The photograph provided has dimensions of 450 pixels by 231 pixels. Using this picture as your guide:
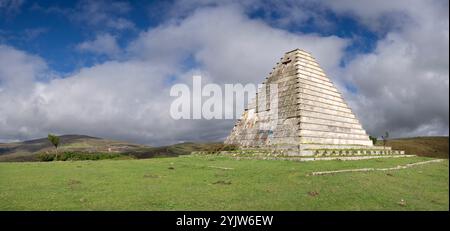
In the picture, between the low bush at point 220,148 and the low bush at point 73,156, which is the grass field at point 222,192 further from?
the low bush at point 220,148

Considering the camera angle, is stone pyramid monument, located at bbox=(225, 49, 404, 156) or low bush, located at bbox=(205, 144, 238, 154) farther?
low bush, located at bbox=(205, 144, 238, 154)

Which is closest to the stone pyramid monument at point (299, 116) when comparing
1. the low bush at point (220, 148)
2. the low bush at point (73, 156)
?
the low bush at point (220, 148)

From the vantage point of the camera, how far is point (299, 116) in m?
32.4

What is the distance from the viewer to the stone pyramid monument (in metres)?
32.3

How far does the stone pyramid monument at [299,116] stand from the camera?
32281 millimetres

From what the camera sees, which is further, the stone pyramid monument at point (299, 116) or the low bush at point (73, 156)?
the low bush at point (73, 156)

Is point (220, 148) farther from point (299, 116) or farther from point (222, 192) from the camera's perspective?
point (222, 192)

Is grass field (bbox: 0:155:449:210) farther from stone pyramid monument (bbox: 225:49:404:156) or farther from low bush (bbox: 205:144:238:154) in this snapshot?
low bush (bbox: 205:144:238:154)

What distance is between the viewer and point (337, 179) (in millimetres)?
15617

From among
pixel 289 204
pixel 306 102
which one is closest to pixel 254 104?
pixel 306 102

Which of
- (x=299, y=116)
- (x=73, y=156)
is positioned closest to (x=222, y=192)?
(x=299, y=116)

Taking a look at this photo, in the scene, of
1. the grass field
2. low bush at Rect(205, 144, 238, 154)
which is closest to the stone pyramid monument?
low bush at Rect(205, 144, 238, 154)

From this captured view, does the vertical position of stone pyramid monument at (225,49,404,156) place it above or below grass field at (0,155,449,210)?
above
